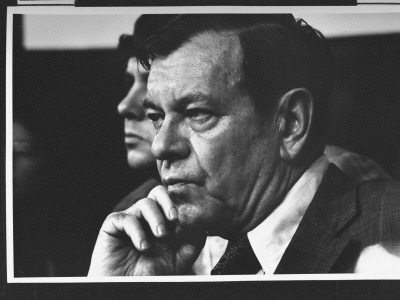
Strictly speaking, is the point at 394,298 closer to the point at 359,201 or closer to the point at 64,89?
the point at 359,201

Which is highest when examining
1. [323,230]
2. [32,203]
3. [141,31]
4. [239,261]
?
[141,31]

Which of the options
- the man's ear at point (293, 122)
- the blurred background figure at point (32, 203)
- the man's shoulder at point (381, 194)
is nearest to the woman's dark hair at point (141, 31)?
the blurred background figure at point (32, 203)

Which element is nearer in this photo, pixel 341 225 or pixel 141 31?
pixel 341 225

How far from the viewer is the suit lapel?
2.34 metres

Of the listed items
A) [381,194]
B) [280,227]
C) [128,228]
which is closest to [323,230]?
[280,227]

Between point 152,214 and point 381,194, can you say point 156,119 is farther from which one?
point 381,194

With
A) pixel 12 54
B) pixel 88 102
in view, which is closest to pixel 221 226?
pixel 88 102

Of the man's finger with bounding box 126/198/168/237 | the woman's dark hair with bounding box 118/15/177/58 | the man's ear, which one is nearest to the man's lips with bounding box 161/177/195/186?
the man's finger with bounding box 126/198/168/237

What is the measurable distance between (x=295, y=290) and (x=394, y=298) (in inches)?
17.4

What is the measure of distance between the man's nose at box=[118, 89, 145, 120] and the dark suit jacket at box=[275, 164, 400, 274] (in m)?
0.86

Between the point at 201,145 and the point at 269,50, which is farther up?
the point at 269,50

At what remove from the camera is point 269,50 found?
2400 mm

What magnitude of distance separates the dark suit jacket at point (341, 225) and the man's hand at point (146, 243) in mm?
436

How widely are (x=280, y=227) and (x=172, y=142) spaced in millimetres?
599
